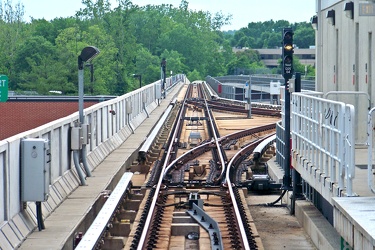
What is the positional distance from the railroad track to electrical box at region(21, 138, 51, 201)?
97cm

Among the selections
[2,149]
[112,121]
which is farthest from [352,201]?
[112,121]

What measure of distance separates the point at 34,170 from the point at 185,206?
4.21 m

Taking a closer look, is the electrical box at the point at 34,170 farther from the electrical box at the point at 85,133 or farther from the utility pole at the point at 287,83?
the utility pole at the point at 287,83

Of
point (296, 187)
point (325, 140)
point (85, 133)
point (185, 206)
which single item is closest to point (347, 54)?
point (296, 187)

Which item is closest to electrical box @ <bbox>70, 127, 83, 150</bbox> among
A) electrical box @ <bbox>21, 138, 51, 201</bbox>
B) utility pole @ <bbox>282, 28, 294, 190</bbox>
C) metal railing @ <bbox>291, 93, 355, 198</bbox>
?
utility pole @ <bbox>282, 28, 294, 190</bbox>

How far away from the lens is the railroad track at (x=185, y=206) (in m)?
12.3

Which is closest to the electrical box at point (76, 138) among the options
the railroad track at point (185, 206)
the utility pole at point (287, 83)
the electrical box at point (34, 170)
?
the railroad track at point (185, 206)

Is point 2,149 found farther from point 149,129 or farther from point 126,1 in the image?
point 126,1

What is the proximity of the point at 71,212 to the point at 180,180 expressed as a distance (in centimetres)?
580

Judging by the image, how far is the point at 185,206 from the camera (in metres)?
15.3

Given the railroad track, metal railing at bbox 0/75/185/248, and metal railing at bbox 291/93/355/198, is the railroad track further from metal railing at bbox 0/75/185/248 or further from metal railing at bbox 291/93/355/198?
metal railing at bbox 291/93/355/198

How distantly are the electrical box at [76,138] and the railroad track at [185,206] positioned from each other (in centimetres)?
121

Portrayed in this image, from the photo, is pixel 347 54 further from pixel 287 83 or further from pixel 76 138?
pixel 76 138

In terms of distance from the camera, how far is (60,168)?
14617 mm
